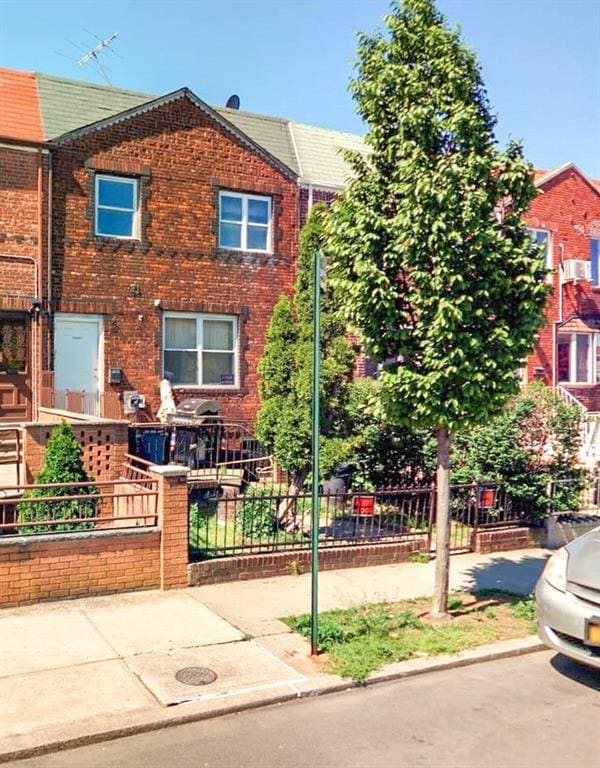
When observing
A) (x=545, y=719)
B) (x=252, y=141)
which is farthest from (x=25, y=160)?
(x=545, y=719)

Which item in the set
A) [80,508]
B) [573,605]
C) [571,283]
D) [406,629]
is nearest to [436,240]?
[573,605]

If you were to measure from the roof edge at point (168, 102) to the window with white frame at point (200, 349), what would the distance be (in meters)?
3.77

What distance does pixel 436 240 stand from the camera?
635 centimetres

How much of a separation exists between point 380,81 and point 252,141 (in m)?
9.95

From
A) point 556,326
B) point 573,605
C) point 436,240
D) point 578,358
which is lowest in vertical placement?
point 573,605

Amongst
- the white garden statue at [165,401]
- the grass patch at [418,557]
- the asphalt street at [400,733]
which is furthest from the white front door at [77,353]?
the asphalt street at [400,733]

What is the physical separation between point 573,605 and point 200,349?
11361 millimetres

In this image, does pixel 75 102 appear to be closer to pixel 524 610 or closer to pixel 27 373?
pixel 27 373

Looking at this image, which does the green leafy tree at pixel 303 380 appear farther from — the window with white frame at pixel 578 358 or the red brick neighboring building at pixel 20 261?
the window with white frame at pixel 578 358

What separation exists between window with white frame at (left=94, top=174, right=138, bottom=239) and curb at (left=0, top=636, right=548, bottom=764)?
37.1ft

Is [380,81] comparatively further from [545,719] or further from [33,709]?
[33,709]

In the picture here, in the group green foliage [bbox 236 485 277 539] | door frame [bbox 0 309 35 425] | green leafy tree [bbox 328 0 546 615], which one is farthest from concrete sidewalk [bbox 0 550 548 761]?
door frame [bbox 0 309 35 425]

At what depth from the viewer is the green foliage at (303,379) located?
9430 millimetres

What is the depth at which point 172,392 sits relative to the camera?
1516cm
